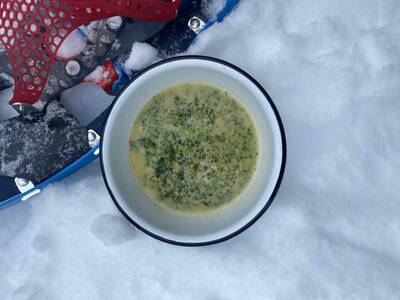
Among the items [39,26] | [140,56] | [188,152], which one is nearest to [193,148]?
[188,152]

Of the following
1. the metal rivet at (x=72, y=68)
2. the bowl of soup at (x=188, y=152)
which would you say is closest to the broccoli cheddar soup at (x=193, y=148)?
the bowl of soup at (x=188, y=152)

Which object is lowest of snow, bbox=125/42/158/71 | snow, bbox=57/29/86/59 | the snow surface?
the snow surface

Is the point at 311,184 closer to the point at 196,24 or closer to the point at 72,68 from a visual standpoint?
the point at 196,24

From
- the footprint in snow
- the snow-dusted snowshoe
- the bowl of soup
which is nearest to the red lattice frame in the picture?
the snow-dusted snowshoe

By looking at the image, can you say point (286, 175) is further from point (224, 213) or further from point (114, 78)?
point (114, 78)

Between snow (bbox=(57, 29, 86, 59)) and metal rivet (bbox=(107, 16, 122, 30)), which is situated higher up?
metal rivet (bbox=(107, 16, 122, 30))

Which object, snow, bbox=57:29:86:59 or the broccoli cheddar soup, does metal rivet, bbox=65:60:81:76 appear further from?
the broccoli cheddar soup
